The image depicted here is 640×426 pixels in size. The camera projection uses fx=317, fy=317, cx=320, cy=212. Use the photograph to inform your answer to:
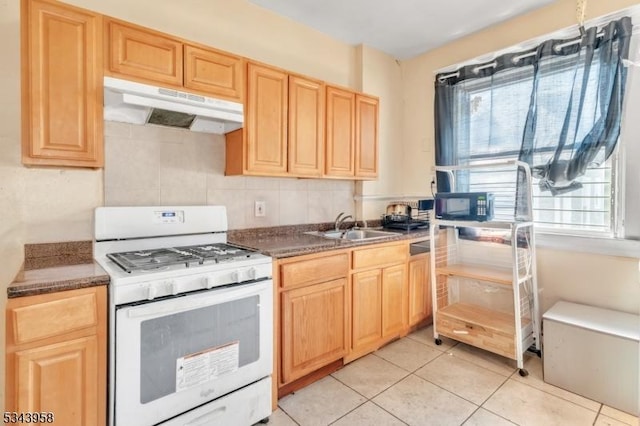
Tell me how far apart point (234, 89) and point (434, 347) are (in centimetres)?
246

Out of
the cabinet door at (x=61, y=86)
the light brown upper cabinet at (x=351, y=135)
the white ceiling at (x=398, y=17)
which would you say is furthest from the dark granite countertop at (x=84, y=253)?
the white ceiling at (x=398, y=17)

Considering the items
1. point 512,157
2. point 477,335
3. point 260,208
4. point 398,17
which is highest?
point 398,17

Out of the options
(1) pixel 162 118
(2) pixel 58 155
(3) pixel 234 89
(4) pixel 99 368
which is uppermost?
(3) pixel 234 89

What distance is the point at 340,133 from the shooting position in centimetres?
263

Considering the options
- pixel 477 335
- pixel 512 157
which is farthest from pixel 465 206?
pixel 477 335

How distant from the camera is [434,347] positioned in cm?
259

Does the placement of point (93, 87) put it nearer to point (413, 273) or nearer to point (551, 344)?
point (413, 273)

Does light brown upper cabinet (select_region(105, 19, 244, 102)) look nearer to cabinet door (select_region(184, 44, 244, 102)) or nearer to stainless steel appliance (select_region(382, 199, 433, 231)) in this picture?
cabinet door (select_region(184, 44, 244, 102))

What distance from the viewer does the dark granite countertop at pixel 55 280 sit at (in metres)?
1.17

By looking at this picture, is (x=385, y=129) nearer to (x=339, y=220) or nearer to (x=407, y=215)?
(x=407, y=215)

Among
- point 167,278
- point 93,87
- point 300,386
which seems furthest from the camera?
point 300,386

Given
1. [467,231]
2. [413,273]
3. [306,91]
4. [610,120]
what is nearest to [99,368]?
[306,91]

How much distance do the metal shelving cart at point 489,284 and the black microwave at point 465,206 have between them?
0.16ft

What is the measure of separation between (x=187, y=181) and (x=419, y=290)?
210cm
